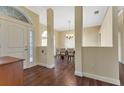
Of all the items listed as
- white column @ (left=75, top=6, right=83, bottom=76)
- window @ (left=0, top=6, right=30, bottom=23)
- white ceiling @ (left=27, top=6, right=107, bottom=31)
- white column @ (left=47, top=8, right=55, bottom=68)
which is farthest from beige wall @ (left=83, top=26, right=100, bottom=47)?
window @ (left=0, top=6, right=30, bottom=23)

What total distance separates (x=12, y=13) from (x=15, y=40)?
1094 mm

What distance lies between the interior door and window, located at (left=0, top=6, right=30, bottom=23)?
13.6 inches

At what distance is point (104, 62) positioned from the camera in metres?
3.11

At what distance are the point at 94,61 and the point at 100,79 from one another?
597 millimetres

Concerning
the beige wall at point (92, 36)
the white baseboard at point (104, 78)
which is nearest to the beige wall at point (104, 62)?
the white baseboard at point (104, 78)

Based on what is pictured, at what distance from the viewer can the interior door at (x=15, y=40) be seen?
12.0 feet

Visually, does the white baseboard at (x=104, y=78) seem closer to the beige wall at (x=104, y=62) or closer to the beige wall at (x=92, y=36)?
the beige wall at (x=104, y=62)

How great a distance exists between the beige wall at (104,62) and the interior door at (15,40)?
2.74 meters

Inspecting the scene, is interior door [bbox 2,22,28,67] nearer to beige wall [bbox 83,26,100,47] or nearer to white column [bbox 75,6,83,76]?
white column [bbox 75,6,83,76]

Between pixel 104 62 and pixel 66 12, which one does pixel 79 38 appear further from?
pixel 66 12
